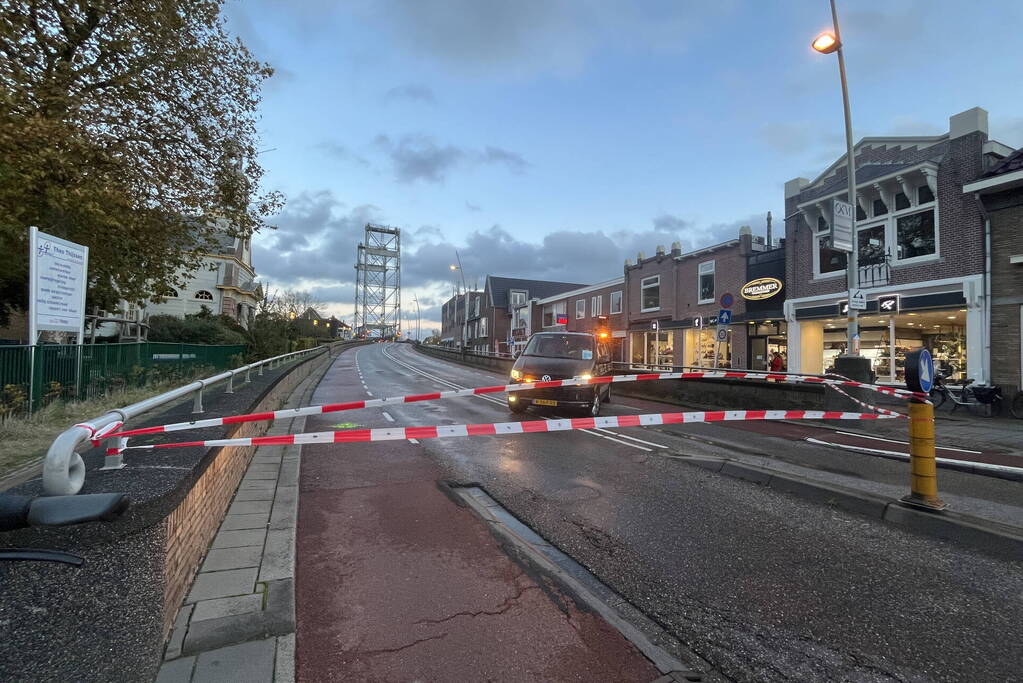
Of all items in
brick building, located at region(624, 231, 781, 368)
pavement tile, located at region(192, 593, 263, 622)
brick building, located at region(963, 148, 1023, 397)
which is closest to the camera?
pavement tile, located at region(192, 593, 263, 622)

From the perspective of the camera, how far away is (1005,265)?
45.9 feet

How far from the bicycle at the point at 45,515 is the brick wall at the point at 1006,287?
60.5 feet

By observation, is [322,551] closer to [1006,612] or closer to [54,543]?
[54,543]

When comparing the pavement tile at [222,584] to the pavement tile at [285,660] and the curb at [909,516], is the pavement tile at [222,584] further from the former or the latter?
the curb at [909,516]

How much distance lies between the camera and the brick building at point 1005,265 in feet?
44.7

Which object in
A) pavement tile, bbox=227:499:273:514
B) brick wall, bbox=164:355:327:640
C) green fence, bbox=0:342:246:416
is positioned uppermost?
green fence, bbox=0:342:246:416

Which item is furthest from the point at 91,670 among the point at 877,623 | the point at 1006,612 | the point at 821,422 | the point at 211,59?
the point at 821,422

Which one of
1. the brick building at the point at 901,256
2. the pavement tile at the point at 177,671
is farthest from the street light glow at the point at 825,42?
the pavement tile at the point at 177,671

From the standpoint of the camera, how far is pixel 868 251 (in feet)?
Result: 58.4

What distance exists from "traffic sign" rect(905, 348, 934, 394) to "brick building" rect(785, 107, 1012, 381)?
11.2 meters

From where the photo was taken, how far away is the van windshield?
41.0 ft

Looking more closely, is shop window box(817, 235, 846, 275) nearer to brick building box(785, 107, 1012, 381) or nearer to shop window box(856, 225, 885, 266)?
brick building box(785, 107, 1012, 381)

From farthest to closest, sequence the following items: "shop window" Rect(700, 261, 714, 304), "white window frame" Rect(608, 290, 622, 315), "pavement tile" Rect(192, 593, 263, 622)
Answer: "white window frame" Rect(608, 290, 622, 315) → "shop window" Rect(700, 261, 714, 304) → "pavement tile" Rect(192, 593, 263, 622)

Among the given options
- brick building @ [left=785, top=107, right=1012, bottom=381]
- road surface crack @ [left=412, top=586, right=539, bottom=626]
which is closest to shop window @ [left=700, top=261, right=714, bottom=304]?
brick building @ [left=785, top=107, right=1012, bottom=381]
